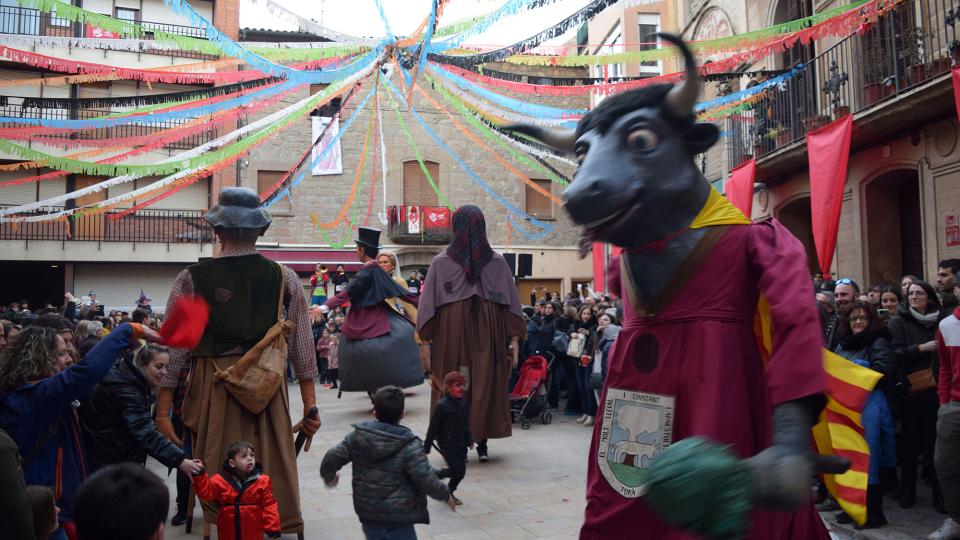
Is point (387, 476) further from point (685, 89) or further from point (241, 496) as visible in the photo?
point (685, 89)

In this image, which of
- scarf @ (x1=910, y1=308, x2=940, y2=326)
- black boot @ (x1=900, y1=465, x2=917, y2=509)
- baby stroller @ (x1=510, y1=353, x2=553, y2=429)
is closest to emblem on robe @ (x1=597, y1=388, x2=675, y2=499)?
black boot @ (x1=900, y1=465, x2=917, y2=509)

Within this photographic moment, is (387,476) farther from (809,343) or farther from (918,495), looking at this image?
(918,495)

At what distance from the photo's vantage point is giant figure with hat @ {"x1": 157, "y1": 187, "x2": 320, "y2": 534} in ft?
13.8

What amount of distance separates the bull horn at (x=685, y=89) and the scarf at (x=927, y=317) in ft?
14.6

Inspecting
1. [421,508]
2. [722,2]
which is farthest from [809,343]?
[722,2]

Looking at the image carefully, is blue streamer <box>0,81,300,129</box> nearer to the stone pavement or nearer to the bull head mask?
the stone pavement

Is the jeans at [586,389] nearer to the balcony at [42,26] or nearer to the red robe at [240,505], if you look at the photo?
the red robe at [240,505]

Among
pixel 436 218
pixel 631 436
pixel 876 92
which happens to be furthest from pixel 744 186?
pixel 436 218

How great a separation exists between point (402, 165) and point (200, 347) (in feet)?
74.7

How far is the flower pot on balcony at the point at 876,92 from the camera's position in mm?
9963

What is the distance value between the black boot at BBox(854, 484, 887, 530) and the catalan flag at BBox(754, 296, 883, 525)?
3058mm

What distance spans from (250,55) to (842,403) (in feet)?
25.3

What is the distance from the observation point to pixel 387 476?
3783 mm

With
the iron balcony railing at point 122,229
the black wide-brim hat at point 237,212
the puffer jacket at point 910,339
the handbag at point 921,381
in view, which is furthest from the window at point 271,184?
the handbag at point 921,381
